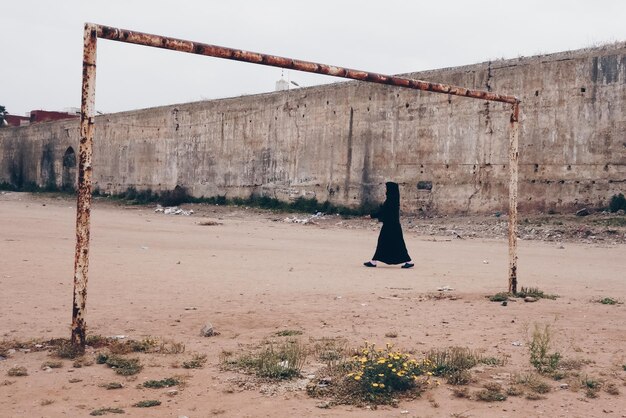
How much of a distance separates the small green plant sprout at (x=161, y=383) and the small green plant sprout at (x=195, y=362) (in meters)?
0.33

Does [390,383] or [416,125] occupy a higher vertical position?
[416,125]

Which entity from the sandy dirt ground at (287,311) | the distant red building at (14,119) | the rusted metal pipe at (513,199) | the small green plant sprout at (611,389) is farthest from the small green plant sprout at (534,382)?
the distant red building at (14,119)

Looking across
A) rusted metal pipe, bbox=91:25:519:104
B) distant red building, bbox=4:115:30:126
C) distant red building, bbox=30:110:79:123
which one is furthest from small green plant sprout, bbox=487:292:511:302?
distant red building, bbox=4:115:30:126

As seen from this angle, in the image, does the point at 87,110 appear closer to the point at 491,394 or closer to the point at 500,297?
the point at 491,394

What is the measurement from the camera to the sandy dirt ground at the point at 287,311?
3.70 metres

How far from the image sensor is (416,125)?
63.2ft

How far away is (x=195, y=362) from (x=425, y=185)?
15.2 meters

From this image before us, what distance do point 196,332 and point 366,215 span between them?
589 inches

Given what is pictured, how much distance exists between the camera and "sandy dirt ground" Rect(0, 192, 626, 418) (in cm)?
370

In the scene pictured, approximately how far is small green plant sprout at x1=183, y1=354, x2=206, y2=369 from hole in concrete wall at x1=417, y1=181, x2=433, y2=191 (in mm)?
14907

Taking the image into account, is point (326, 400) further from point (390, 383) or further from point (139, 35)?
point (139, 35)

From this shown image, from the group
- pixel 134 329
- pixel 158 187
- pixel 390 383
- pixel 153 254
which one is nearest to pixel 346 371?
pixel 390 383

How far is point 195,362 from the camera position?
14.5 feet

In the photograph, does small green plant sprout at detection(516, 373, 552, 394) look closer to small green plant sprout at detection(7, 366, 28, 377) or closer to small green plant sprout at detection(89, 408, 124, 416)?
small green plant sprout at detection(89, 408, 124, 416)
